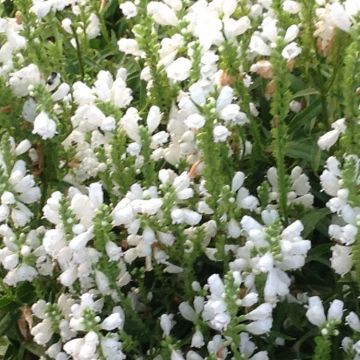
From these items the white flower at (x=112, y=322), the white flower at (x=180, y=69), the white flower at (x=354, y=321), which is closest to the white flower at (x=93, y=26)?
the white flower at (x=180, y=69)

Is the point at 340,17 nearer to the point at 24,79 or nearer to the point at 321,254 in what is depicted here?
the point at 321,254

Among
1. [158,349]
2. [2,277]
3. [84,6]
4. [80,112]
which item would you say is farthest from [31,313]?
[84,6]

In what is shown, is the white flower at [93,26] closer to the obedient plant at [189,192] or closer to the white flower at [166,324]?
the obedient plant at [189,192]

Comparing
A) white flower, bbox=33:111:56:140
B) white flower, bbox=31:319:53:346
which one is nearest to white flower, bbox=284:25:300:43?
white flower, bbox=33:111:56:140

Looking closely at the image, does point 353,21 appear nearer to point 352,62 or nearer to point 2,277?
point 352,62

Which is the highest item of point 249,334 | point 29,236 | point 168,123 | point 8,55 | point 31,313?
point 8,55

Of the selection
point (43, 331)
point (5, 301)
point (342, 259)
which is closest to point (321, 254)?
point (342, 259)
